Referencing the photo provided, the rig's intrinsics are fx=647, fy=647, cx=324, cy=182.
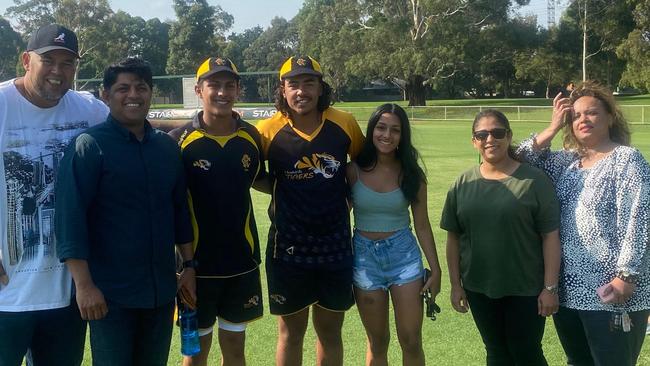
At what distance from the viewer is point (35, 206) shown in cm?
341

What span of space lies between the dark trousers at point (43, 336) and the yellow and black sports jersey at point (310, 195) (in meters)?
1.34

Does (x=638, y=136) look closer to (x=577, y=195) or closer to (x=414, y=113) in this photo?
(x=414, y=113)

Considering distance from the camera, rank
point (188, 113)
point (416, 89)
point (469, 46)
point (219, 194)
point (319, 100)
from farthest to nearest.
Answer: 1. point (416, 89)
2. point (469, 46)
3. point (188, 113)
4. point (319, 100)
5. point (219, 194)

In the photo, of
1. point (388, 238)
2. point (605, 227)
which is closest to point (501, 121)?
point (605, 227)

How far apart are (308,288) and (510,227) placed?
4.51 feet

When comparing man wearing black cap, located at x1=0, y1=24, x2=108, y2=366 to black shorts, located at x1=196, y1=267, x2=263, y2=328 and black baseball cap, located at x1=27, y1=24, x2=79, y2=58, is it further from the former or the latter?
black shorts, located at x1=196, y1=267, x2=263, y2=328

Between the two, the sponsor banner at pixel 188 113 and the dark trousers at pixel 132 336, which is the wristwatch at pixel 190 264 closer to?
the dark trousers at pixel 132 336

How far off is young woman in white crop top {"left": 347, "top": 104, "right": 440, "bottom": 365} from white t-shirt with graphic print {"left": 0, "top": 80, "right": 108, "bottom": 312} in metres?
1.81

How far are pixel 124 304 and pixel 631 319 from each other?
2717 mm

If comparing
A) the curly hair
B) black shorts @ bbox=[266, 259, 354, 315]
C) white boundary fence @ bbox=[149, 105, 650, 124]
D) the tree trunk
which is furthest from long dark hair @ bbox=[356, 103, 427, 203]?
the tree trunk

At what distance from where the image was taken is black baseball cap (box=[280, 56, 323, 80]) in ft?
13.9

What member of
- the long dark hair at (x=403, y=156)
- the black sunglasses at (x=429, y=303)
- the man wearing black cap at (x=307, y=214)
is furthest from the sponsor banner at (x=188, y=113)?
the black sunglasses at (x=429, y=303)

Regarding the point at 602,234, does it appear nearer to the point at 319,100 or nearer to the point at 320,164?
the point at 320,164

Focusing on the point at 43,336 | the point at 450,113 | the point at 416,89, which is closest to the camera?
the point at 43,336
